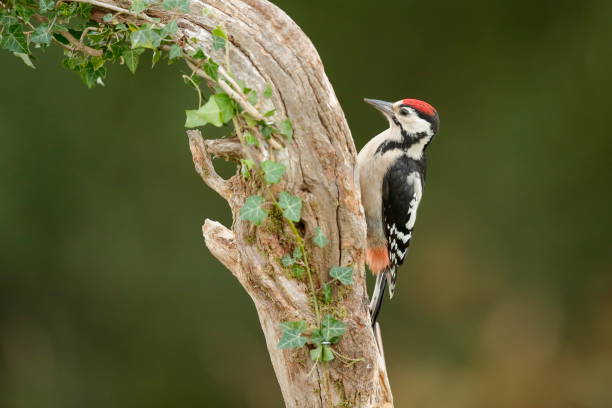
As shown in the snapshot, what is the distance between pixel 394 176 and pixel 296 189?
Answer: 723 mm

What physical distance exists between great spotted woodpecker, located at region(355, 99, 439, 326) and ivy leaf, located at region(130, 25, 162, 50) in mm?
944

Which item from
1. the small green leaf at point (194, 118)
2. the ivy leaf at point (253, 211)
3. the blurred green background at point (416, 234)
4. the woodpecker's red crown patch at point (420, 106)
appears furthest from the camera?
the blurred green background at point (416, 234)

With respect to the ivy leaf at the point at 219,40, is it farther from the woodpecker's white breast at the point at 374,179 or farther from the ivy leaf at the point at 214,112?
the woodpecker's white breast at the point at 374,179

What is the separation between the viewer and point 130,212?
4.86 meters

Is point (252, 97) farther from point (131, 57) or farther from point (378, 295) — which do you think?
point (378, 295)

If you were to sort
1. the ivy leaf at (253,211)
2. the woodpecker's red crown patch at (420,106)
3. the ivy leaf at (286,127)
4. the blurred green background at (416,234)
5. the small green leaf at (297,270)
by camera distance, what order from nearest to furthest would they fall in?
1. the ivy leaf at (253,211)
2. the ivy leaf at (286,127)
3. the small green leaf at (297,270)
4. the woodpecker's red crown patch at (420,106)
5. the blurred green background at (416,234)

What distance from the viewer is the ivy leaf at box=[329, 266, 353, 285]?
79.1 inches

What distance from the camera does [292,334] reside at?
1.96 m

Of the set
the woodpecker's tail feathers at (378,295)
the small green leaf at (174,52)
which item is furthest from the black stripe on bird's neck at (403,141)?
the small green leaf at (174,52)

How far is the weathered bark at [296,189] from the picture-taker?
1903mm

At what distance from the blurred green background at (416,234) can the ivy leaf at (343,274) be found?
2775mm

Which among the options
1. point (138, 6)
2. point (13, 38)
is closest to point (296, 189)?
point (138, 6)

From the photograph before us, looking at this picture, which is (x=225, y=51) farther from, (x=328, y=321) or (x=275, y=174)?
(x=328, y=321)

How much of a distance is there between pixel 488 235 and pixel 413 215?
2.18 m
